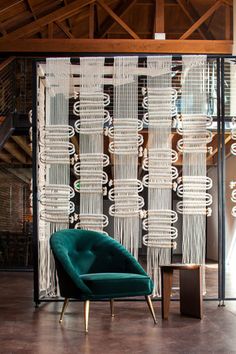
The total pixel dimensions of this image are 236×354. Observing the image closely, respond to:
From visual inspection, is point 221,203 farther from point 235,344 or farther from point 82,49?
point 82,49

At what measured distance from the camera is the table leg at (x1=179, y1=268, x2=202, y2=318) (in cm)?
477

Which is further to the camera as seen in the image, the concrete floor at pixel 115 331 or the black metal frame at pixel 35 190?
the black metal frame at pixel 35 190

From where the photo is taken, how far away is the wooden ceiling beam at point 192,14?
1037 centimetres

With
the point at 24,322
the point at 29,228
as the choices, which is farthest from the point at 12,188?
the point at 24,322

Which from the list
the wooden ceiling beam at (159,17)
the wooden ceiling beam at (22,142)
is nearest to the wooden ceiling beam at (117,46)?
the wooden ceiling beam at (159,17)

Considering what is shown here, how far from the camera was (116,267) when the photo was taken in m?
4.96

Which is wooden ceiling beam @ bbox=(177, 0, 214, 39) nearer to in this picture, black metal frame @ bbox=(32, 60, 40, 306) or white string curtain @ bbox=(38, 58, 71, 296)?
white string curtain @ bbox=(38, 58, 71, 296)

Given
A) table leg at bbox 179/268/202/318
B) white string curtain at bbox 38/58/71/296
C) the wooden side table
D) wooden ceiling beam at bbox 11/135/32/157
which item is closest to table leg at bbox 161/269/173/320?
the wooden side table

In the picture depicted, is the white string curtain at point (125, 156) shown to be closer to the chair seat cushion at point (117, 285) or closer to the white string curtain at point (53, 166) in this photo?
the white string curtain at point (53, 166)

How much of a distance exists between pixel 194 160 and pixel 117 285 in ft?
5.42

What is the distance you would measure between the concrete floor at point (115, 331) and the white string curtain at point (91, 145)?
934mm

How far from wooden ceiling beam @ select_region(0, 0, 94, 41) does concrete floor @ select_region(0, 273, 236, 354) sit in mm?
5501

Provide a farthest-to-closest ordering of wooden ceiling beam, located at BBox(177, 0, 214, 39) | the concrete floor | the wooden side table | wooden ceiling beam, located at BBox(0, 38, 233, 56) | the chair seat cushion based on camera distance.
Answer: wooden ceiling beam, located at BBox(177, 0, 214, 39) → wooden ceiling beam, located at BBox(0, 38, 233, 56) → the wooden side table → the chair seat cushion → the concrete floor

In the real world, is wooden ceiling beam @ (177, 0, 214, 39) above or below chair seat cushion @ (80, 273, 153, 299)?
above
